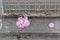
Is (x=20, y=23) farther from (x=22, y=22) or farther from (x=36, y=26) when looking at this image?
(x=36, y=26)

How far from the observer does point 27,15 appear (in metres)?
4.66

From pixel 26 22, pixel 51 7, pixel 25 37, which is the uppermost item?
pixel 51 7

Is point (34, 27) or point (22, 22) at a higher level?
point (22, 22)

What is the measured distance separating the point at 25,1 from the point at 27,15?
364 millimetres

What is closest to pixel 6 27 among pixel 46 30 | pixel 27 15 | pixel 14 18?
pixel 14 18

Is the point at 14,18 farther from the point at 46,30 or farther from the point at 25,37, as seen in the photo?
the point at 46,30

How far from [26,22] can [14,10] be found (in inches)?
16.8

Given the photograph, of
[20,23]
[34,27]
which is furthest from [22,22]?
[34,27]

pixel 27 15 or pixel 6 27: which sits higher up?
pixel 27 15

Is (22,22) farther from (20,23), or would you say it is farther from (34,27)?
(34,27)

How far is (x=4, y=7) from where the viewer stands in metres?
4.76

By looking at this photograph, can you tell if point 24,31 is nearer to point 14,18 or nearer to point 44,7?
point 14,18

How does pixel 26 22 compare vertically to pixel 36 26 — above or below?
above

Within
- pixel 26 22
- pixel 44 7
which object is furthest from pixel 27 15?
pixel 44 7
